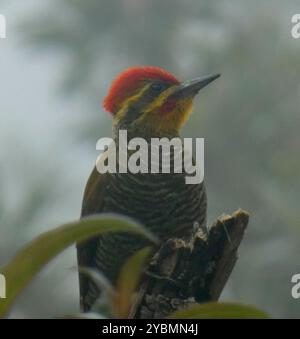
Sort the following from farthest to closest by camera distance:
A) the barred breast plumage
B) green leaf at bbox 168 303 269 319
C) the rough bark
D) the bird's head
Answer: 1. the bird's head
2. the barred breast plumage
3. the rough bark
4. green leaf at bbox 168 303 269 319

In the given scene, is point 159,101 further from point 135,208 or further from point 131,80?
point 135,208

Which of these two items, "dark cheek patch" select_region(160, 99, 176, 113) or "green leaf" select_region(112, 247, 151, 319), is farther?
"dark cheek patch" select_region(160, 99, 176, 113)

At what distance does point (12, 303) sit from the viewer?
24.9 inches

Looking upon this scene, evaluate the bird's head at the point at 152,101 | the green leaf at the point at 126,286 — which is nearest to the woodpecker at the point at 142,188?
the bird's head at the point at 152,101

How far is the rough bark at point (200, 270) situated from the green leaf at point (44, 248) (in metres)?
0.90

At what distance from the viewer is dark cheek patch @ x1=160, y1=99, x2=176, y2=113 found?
7.68 ft

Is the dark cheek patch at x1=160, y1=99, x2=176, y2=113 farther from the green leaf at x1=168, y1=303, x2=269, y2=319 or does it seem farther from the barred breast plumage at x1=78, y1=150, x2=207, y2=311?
the green leaf at x1=168, y1=303, x2=269, y2=319

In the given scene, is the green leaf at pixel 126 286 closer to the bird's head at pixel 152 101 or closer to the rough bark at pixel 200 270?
the rough bark at pixel 200 270

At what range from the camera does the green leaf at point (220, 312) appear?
2.06 feet

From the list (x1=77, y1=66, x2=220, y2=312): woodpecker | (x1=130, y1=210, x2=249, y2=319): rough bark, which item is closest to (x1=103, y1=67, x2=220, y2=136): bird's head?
(x1=77, y1=66, x2=220, y2=312): woodpecker

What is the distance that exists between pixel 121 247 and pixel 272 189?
2.43m

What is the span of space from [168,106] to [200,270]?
2.74ft
